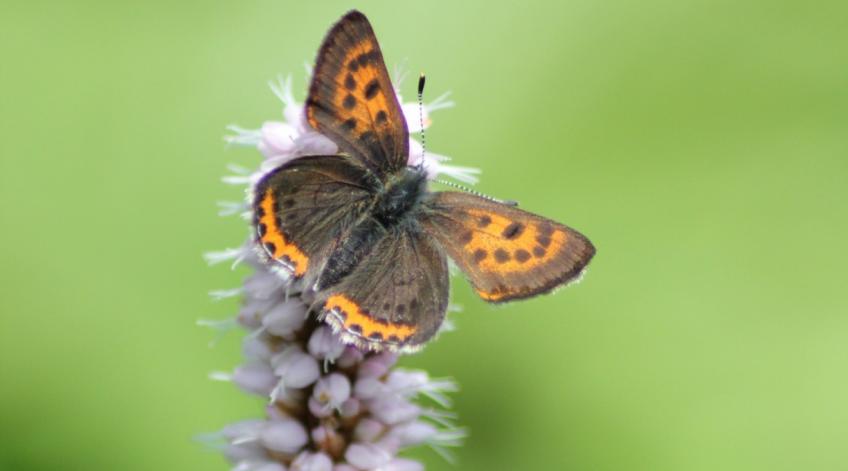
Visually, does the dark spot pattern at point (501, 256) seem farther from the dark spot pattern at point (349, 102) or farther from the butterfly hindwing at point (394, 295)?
the dark spot pattern at point (349, 102)

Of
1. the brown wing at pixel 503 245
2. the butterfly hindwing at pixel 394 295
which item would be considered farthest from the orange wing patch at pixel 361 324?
the brown wing at pixel 503 245

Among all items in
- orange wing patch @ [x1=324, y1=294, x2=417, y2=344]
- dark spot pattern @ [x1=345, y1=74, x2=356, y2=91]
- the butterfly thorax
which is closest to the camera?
orange wing patch @ [x1=324, y1=294, x2=417, y2=344]

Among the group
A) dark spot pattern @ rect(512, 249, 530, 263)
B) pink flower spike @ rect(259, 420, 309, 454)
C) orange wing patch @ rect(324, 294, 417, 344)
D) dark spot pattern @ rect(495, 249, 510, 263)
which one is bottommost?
pink flower spike @ rect(259, 420, 309, 454)

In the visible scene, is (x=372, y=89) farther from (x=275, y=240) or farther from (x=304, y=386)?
(x=304, y=386)

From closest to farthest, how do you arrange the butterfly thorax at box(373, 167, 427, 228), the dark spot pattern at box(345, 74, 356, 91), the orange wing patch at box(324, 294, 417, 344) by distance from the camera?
the orange wing patch at box(324, 294, 417, 344)
the dark spot pattern at box(345, 74, 356, 91)
the butterfly thorax at box(373, 167, 427, 228)

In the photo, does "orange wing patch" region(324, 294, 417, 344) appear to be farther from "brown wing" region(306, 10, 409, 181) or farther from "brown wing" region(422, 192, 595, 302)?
"brown wing" region(306, 10, 409, 181)

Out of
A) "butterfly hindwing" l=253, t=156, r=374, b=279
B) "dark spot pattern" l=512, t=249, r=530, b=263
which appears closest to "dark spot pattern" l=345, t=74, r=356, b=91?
"butterfly hindwing" l=253, t=156, r=374, b=279

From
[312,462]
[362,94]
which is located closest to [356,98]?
[362,94]

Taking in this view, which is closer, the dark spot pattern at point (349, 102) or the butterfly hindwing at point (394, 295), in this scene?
the butterfly hindwing at point (394, 295)
